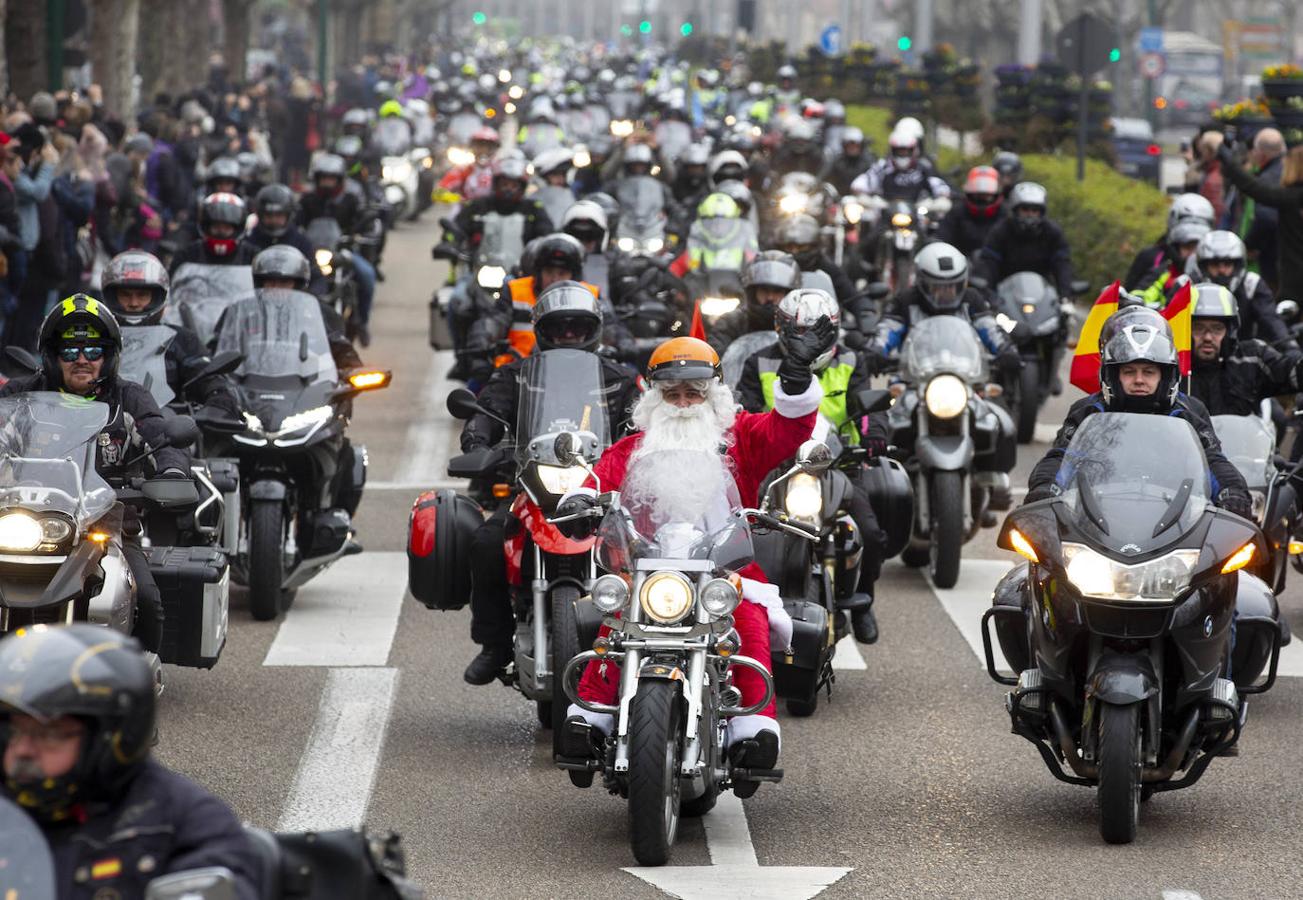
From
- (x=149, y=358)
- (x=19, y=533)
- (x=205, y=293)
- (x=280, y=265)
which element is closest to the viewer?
(x=19, y=533)

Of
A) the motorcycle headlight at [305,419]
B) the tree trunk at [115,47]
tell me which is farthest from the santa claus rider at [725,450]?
the tree trunk at [115,47]

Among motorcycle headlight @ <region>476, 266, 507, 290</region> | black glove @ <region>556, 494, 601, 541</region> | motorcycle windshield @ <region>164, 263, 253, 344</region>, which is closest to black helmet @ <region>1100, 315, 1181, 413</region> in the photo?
black glove @ <region>556, 494, 601, 541</region>

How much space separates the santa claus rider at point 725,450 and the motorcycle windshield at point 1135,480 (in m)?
0.92

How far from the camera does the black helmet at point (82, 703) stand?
182 inches

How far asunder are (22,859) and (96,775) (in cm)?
20

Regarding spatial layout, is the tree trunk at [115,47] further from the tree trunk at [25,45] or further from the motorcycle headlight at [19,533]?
the motorcycle headlight at [19,533]

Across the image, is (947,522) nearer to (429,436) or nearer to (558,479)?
(558,479)

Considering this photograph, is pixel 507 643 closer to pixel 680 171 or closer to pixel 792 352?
pixel 792 352

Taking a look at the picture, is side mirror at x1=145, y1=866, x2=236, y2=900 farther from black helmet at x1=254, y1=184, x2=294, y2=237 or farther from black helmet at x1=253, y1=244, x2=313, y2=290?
black helmet at x1=254, y1=184, x2=294, y2=237

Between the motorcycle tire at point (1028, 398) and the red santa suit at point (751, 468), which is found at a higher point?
the red santa suit at point (751, 468)

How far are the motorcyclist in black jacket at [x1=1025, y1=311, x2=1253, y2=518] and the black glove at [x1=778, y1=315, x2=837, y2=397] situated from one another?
78 cm

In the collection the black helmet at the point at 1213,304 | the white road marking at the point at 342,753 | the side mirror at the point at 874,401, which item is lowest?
the white road marking at the point at 342,753

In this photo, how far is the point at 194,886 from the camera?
4.62 meters

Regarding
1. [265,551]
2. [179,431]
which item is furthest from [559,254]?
[179,431]
